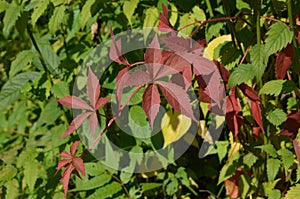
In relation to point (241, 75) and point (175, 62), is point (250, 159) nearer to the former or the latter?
point (241, 75)

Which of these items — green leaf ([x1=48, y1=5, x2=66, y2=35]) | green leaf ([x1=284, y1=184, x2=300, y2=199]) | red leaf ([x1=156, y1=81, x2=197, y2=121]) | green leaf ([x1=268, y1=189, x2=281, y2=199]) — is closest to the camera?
red leaf ([x1=156, y1=81, x2=197, y2=121])

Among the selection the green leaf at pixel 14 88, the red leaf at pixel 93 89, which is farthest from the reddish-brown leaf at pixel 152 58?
the green leaf at pixel 14 88

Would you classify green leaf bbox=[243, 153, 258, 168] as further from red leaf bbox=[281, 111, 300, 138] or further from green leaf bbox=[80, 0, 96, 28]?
green leaf bbox=[80, 0, 96, 28]

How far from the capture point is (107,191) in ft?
5.87

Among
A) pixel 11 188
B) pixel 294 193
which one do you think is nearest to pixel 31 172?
pixel 11 188

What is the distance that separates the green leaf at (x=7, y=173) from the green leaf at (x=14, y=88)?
26 cm

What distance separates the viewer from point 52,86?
1834 millimetres

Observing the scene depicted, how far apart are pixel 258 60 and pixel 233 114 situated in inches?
7.8

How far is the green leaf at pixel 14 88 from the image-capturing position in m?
1.92

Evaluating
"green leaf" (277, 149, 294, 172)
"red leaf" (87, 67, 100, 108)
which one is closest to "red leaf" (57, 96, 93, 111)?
"red leaf" (87, 67, 100, 108)

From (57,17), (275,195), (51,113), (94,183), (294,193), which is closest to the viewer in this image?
(294,193)

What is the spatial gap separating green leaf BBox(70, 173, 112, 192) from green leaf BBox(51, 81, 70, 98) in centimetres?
30

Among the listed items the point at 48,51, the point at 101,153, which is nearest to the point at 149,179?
the point at 101,153

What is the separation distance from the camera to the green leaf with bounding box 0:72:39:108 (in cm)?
192
